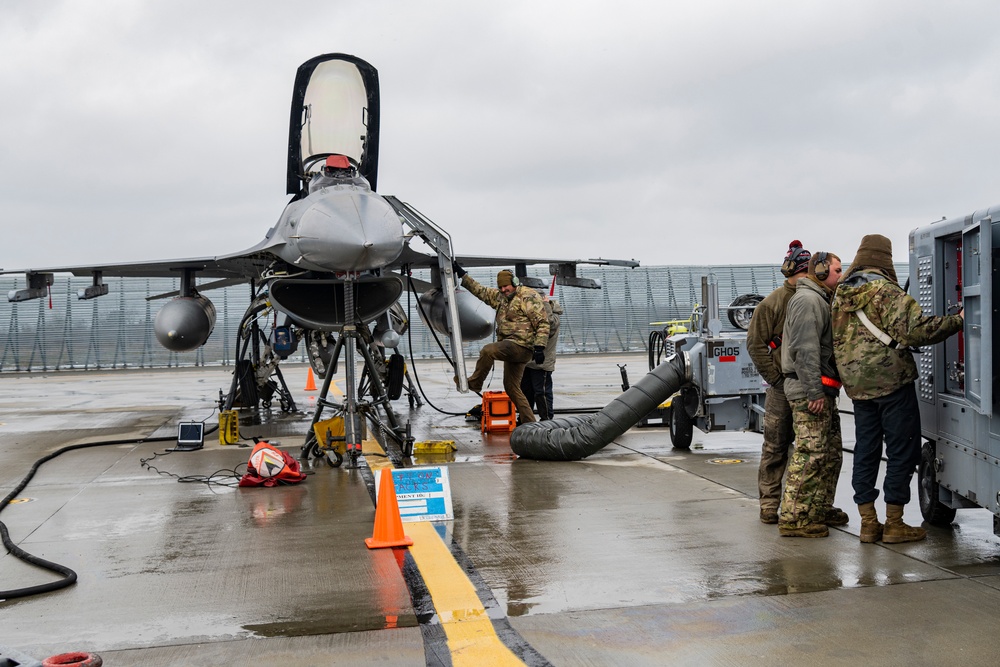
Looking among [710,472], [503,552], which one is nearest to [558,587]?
[503,552]

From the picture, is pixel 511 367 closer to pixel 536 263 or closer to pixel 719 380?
pixel 719 380

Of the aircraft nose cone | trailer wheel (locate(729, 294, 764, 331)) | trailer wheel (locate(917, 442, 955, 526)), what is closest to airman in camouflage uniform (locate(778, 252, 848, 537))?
trailer wheel (locate(917, 442, 955, 526))

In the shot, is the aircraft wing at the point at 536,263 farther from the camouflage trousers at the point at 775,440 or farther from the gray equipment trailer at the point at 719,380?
the camouflage trousers at the point at 775,440

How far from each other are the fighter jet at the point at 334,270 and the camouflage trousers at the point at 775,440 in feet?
13.2

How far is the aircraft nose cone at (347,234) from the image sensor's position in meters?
8.32

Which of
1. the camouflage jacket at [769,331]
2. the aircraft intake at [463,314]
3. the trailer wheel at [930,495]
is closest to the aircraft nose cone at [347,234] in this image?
the camouflage jacket at [769,331]

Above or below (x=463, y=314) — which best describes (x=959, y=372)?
below

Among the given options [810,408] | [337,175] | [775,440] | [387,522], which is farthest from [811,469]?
[337,175]

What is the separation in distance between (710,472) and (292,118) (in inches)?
262

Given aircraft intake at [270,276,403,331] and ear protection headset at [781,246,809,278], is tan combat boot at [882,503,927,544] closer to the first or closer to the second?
ear protection headset at [781,246,809,278]

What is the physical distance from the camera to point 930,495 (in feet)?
18.6

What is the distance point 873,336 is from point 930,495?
1282 mm

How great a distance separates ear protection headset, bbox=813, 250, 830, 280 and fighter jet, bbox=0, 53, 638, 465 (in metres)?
4.22

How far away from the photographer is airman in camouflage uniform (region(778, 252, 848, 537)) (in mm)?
5562
